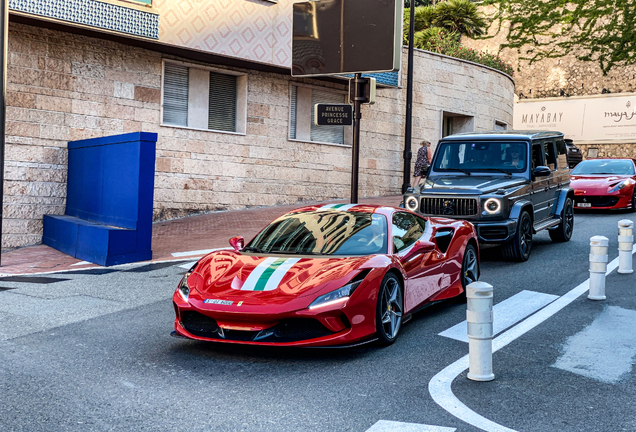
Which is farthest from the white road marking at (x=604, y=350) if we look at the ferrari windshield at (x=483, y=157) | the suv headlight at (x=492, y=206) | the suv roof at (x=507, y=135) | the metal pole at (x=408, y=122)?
the metal pole at (x=408, y=122)

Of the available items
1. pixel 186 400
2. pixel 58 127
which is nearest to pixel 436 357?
pixel 186 400

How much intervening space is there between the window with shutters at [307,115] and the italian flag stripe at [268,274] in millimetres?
13425

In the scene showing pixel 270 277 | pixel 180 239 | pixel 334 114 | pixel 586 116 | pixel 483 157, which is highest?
pixel 586 116

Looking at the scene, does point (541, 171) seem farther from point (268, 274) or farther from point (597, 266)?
point (268, 274)

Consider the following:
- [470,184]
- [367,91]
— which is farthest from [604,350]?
[367,91]

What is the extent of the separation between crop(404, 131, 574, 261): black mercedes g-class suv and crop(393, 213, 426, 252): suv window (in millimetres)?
2903

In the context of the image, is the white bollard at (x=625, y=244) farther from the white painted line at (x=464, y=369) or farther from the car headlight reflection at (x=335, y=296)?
the car headlight reflection at (x=335, y=296)

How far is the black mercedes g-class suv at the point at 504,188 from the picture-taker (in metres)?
10.4

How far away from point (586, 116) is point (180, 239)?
109ft

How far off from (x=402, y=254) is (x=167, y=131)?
11261mm

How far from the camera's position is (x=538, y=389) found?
499 cm

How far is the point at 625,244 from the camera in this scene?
9.50 metres

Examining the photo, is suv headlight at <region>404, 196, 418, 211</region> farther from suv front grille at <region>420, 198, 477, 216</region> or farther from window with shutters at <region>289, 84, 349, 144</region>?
window with shutters at <region>289, 84, 349, 144</region>

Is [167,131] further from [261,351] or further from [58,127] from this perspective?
[261,351]
